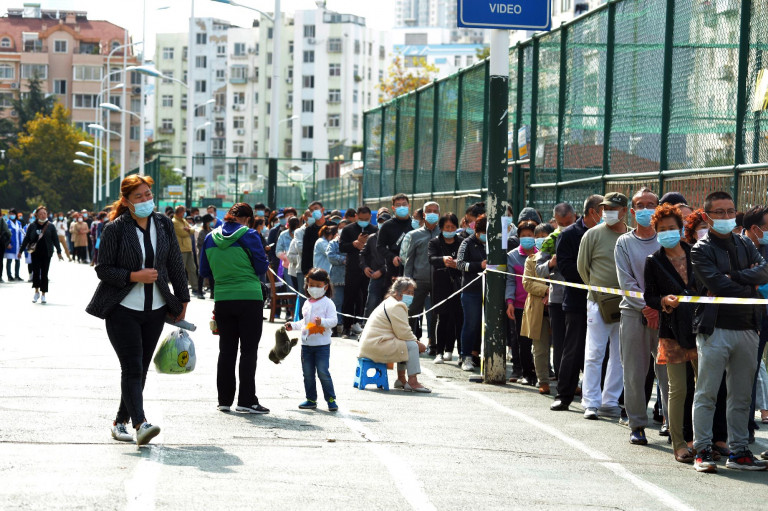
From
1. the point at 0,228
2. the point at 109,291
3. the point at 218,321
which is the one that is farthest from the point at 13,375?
the point at 0,228

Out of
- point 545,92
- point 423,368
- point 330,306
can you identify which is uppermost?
point 545,92

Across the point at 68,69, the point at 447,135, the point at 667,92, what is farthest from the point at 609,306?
the point at 68,69

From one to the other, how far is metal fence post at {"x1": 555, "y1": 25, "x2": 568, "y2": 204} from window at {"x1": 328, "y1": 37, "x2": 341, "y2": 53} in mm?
116414

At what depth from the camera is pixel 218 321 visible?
1157 cm

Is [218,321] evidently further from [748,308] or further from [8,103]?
[8,103]

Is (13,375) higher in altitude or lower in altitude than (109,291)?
lower

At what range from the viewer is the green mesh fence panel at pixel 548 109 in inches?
763

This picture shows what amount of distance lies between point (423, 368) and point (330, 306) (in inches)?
156

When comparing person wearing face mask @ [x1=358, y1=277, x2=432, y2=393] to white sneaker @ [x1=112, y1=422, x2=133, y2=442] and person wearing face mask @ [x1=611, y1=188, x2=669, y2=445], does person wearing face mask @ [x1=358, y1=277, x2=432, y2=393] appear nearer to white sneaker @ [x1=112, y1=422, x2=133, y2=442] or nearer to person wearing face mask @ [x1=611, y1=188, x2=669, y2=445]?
person wearing face mask @ [x1=611, y1=188, x2=669, y2=445]

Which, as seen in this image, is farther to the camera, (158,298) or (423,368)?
(423,368)

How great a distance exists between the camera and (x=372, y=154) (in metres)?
33.4

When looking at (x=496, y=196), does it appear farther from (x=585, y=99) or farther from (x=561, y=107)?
(x=561, y=107)

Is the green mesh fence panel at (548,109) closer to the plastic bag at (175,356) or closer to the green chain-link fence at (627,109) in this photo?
the green chain-link fence at (627,109)

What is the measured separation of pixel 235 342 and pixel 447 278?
542cm
